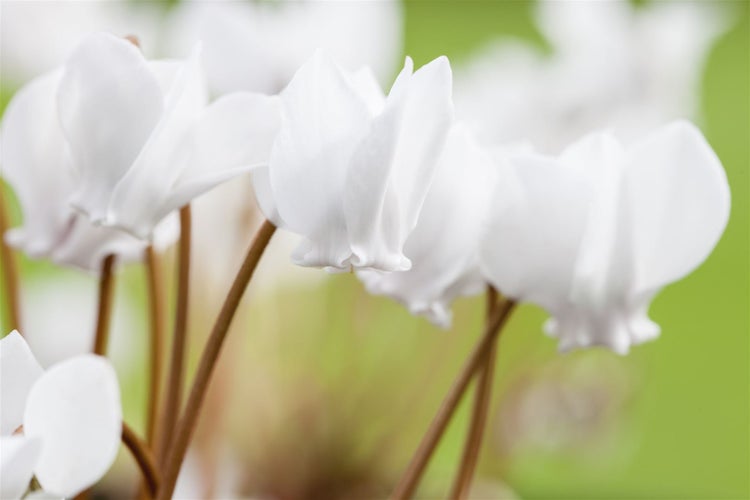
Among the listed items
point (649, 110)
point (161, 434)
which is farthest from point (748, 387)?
point (161, 434)

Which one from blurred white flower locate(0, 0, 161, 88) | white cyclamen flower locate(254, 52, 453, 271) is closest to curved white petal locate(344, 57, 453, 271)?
white cyclamen flower locate(254, 52, 453, 271)

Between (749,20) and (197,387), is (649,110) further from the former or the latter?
(749,20)

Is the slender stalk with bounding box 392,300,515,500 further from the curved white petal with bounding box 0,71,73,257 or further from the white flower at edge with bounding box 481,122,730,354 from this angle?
the curved white petal with bounding box 0,71,73,257

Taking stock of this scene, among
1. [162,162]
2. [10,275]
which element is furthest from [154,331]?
[162,162]

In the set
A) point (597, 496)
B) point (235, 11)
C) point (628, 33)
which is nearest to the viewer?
point (235, 11)

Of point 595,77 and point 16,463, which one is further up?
point 16,463

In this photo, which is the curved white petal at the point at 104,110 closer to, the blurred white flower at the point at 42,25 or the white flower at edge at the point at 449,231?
the white flower at edge at the point at 449,231

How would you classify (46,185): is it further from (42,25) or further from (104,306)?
(42,25)
